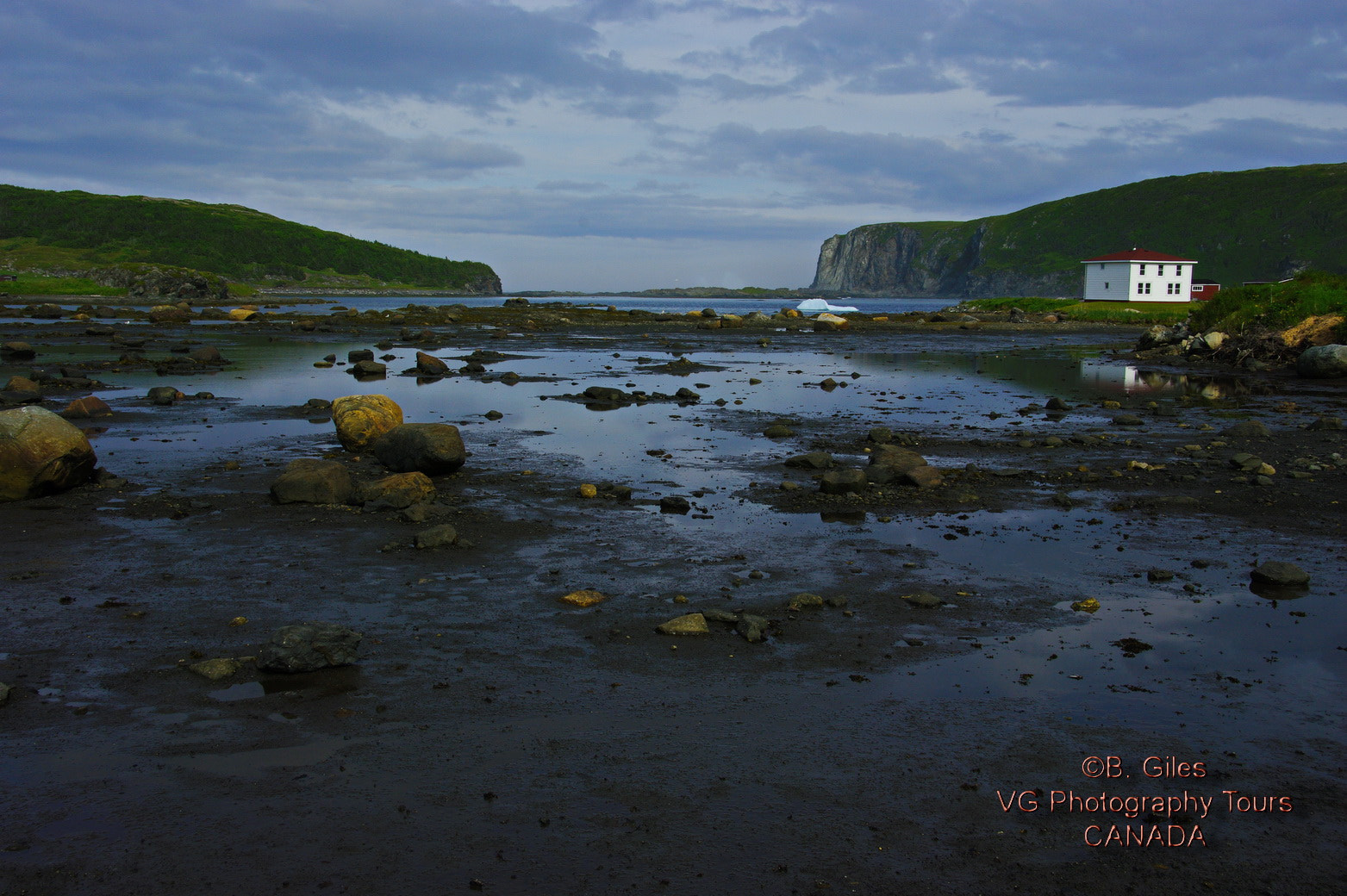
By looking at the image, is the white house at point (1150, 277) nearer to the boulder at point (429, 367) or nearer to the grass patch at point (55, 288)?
the boulder at point (429, 367)

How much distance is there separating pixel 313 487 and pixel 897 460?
9.94 meters

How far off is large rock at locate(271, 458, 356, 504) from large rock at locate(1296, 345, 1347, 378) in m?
36.6

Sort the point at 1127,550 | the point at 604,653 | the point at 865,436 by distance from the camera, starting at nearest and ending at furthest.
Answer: the point at 604,653
the point at 1127,550
the point at 865,436

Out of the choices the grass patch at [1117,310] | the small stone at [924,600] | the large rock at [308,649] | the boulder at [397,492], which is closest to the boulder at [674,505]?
the boulder at [397,492]

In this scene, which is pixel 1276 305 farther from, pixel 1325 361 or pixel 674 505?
pixel 674 505

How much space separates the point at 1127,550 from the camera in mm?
11742

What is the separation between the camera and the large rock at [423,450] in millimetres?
15609

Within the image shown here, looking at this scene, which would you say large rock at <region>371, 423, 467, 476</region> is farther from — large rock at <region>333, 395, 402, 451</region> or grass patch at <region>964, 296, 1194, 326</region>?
grass patch at <region>964, 296, 1194, 326</region>

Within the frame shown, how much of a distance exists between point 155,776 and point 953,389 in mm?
29592

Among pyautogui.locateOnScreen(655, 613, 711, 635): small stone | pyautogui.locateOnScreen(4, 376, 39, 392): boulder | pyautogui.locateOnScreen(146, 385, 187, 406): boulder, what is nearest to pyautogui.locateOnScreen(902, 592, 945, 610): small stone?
pyautogui.locateOnScreen(655, 613, 711, 635): small stone

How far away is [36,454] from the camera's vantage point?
13.6m

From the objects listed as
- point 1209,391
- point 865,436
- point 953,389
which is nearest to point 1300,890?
point 865,436

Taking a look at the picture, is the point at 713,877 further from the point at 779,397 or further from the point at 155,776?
the point at 779,397

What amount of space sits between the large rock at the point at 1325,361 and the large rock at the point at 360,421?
34.9 m
